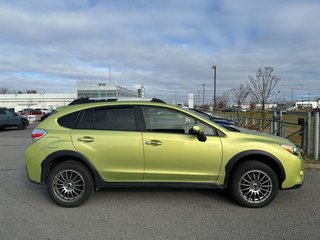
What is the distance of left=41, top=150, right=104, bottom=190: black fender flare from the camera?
16.2ft

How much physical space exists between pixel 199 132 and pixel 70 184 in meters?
2.23

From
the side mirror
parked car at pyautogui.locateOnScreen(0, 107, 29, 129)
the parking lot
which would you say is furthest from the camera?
parked car at pyautogui.locateOnScreen(0, 107, 29, 129)

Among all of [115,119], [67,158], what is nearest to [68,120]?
[67,158]

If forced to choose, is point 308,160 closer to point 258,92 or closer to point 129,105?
point 129,105

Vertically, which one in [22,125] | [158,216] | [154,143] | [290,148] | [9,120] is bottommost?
[158,216]

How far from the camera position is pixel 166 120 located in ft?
16.7

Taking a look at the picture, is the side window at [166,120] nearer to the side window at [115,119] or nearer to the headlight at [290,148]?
the side window at [115,119]

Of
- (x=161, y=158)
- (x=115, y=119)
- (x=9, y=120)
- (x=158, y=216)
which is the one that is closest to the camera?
(x=158, y=216)

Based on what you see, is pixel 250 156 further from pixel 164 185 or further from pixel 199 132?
pixel 164 185

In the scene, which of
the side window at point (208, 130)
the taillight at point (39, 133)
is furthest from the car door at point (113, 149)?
the side window at point (208, 130)

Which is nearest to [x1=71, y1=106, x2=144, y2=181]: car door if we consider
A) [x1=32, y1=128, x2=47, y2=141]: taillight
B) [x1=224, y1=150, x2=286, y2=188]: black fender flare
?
[x1=32, y1=128, x2=47, y2=141]: taillight

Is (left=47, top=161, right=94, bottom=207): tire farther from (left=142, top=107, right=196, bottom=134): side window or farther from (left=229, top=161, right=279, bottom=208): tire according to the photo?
(left=229, top=161, right=279, bottom=208): tire

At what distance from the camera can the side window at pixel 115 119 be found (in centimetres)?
507

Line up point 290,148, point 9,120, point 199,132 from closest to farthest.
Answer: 1. point 199,132
2. point 290,148
3. point 9,120
